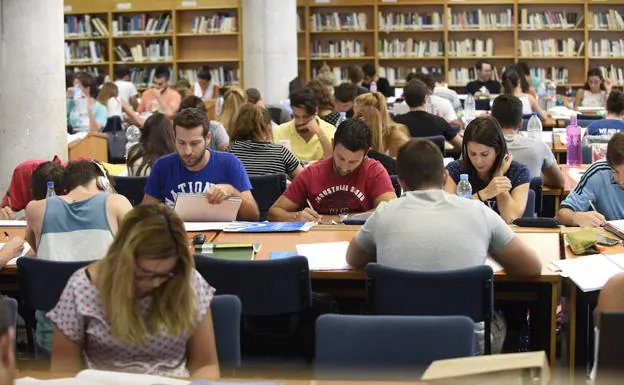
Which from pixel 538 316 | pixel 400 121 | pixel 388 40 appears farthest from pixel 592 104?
pixel 538 316

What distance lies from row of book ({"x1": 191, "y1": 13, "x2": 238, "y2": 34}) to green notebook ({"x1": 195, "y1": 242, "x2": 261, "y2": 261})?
11595 millimetres

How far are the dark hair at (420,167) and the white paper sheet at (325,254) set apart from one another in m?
0.44

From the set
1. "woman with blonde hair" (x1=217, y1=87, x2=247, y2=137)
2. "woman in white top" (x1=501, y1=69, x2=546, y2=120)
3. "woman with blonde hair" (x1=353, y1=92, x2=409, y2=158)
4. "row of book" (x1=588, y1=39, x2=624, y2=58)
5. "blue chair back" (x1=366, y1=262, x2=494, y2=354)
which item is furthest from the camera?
"row of book" (x1=588, y1=39, x2=624, y2=58)

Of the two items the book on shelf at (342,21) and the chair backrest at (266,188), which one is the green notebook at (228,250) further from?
the book on shelf at (342,21)

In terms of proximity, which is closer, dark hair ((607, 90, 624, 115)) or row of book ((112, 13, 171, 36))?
Answer: dark hair ((607, 90, 624, 115))

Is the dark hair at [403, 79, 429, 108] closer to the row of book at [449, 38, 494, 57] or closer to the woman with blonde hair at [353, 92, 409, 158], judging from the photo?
the woman with blonde hair at [353, 92, 409, 158]

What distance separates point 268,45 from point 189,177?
818cm

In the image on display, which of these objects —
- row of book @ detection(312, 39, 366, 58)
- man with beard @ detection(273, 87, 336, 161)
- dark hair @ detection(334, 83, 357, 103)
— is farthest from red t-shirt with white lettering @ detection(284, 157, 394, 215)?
row of book @ detection(312, 39, 366, 58)

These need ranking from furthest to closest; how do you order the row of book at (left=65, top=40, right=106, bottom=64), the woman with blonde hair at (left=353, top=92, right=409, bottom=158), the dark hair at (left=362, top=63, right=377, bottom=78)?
the row of book at (left=65, top=40, right=106, bottom=64)
the dark hair at (left=362, top=63, right=377, bottom=78)
the woman with blonde hair at (left=353, top=92, right=409, bottom=158)

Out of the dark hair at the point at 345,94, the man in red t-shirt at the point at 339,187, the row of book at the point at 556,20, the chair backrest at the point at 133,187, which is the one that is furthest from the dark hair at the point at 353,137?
the row of book at the point at 556,20

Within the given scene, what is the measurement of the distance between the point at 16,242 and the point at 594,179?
8.78 feet

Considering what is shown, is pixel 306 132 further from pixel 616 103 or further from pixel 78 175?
pixel 78 175

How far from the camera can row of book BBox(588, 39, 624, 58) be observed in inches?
631

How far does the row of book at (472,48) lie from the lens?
16312mm
